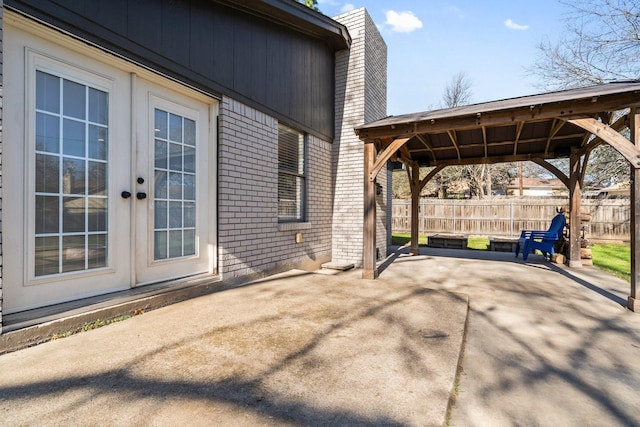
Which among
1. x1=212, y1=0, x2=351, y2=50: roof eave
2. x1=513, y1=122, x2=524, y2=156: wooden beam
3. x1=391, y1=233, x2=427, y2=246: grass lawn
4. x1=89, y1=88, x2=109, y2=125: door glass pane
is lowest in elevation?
x1=391, y1=233, x2=427, y2=246: grass lawn

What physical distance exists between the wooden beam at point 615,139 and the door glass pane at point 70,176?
558cm

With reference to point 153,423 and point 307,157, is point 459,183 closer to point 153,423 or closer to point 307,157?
point 307,157

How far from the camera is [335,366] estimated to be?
2102mm

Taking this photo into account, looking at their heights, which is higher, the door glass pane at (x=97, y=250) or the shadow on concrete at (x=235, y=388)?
the door glass pane at (x=97, y=250)

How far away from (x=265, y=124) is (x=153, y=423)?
4116 mm

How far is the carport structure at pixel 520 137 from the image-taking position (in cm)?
365

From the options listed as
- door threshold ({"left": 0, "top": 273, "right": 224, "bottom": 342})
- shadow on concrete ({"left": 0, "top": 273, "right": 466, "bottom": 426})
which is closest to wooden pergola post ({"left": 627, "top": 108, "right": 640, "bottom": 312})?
shadow on concrete ({"left": 0, "top": 273, "right": 466, "bottom": 426})

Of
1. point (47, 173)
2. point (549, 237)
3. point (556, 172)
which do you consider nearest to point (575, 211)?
point (549, 237)

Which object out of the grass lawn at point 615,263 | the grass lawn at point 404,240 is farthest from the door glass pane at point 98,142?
the grass lawn at point 404,240

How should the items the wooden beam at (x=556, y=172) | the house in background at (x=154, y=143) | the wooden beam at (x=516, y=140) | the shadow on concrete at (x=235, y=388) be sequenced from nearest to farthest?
the shadow on concrete at (x=235, y=388) < the house in background at (x=154, y=143) < the wooden beam at (x=516, y=140) < the wooden beam at (x=556, y=172)

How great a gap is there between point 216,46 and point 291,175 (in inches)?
94.5

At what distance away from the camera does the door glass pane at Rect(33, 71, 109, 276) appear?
2525mm

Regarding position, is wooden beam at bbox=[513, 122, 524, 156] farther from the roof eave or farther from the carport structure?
the roof eave

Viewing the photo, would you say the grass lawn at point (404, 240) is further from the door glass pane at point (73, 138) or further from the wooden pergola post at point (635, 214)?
the door glass pane at point (73, 138)
